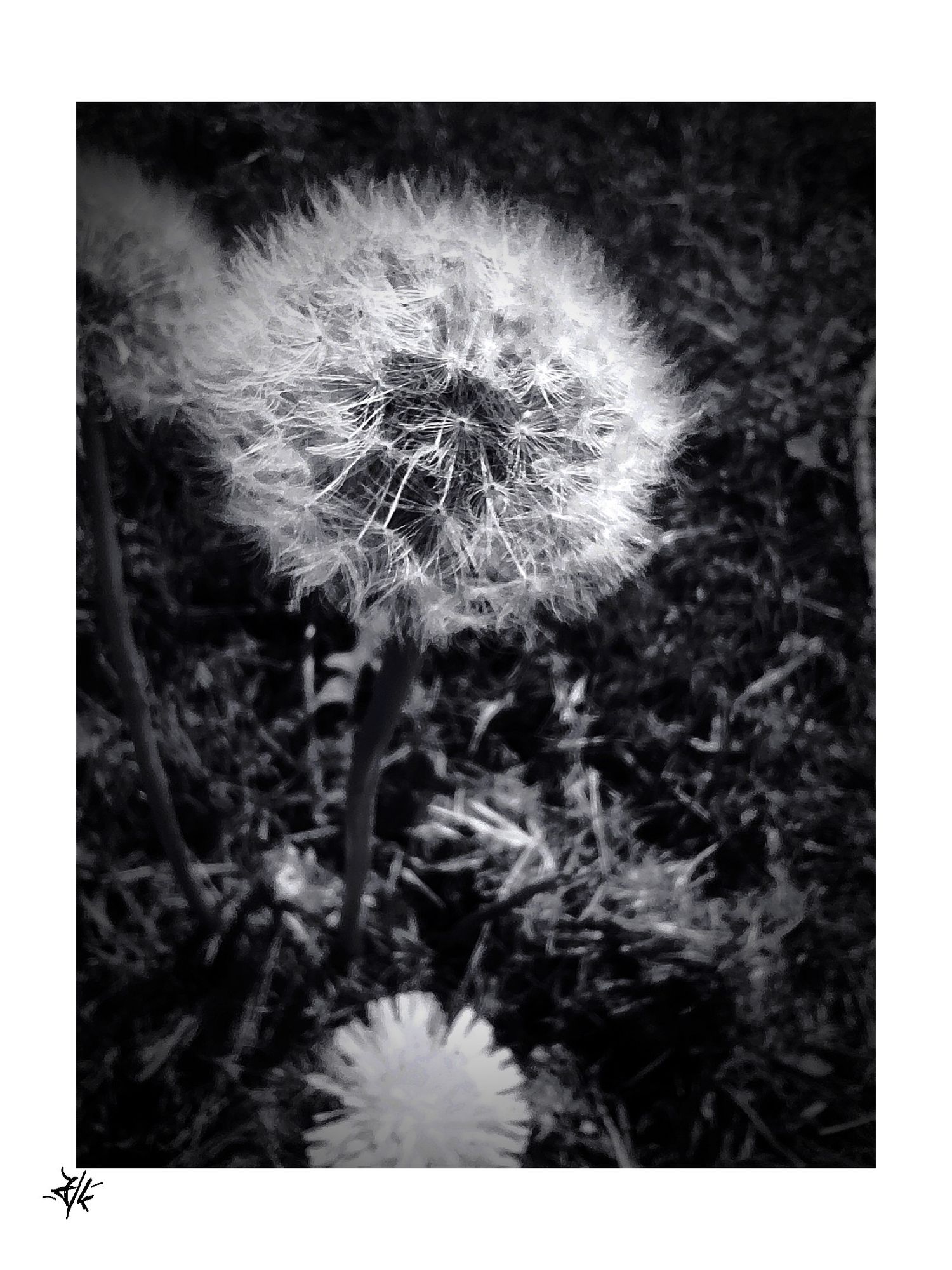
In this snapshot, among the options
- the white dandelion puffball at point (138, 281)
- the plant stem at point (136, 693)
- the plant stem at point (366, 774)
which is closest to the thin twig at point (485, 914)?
the plant stem at point (366, 774)

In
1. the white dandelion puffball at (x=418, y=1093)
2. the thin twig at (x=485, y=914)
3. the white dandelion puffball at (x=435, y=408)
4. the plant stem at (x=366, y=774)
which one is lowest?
the white dandelion puffball at (x=418, y=1093)

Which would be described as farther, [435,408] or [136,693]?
[136,693]

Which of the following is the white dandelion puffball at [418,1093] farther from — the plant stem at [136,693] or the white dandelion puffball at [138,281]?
the white dandelion puffball at [138,281]

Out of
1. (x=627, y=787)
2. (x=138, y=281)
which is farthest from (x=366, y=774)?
(x=138, y=281)

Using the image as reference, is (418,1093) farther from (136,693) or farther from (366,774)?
(136,693)

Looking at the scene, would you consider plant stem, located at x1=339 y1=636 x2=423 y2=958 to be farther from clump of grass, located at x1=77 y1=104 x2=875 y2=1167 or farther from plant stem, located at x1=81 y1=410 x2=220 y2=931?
plant stem, located at x1=81 y1=410 x2=220 y2=931
